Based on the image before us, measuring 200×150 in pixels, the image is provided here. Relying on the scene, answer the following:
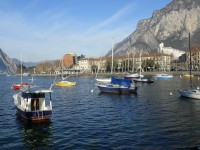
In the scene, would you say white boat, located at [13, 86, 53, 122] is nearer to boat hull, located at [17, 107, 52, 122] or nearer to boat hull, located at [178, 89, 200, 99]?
boat hull, located at [17, 107, 52, 122]

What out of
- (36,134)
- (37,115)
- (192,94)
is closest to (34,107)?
(37,115)

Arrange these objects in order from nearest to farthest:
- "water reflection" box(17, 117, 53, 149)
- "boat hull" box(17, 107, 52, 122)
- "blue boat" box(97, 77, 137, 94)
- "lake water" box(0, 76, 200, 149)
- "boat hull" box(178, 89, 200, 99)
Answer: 1. "lake water" box(0, 76, 200, 149)
2. "water reflection" box(17, 117, 53, 149)
3. "boat hull" box(17, 107, 52, 122)
4. "boat hull" box(178, 89, 200, 99)
5. "blue boat" box(97, 77, 137, 94)

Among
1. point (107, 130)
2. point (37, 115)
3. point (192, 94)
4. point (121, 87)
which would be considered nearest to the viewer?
point (107, 130)

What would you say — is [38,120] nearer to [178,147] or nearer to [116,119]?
[116,119]

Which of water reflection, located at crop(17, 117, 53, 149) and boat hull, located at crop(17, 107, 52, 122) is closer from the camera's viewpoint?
water reflection, located at crop(17, 117, 53, 149)

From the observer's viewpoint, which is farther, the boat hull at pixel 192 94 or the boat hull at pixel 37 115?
the boat hull at pixel 192 94

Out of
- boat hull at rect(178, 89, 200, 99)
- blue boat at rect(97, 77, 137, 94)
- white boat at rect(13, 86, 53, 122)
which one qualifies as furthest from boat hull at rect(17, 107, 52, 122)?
blue boat at rect(97, 77, 137, 94)

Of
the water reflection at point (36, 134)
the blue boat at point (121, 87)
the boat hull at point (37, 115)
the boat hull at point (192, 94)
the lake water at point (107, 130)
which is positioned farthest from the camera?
the blue boat at point (121, 87)

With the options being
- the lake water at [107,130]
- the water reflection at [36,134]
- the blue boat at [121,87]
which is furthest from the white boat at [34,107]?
the blue boat at [121,87]

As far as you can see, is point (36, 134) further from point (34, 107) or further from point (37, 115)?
point (34, 107)

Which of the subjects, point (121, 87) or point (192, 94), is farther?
point (121, 87)

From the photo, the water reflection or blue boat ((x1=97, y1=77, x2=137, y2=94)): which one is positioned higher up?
blue boat ((x1=97, y1=77, x2=137, y2=94))

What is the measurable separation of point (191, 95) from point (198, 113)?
1704 centimetres

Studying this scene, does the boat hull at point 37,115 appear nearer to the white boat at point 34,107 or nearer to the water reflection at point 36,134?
the white boat at point 34,107
